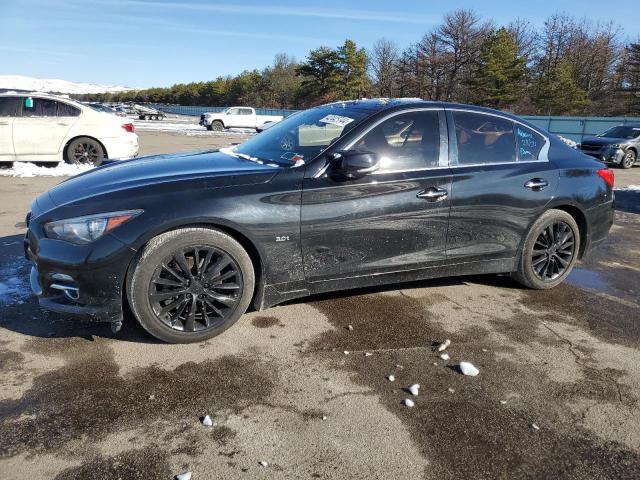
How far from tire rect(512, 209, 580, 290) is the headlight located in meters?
3.33

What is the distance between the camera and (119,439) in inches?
95.7

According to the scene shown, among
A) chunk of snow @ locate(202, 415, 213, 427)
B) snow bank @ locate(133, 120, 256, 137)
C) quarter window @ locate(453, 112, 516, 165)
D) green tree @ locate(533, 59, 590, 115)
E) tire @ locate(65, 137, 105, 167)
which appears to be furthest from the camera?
green tree @ locate(533, 59, 590, 115)

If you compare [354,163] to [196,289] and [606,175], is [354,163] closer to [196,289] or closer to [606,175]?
[196,289]

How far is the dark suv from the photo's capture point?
17.5 m

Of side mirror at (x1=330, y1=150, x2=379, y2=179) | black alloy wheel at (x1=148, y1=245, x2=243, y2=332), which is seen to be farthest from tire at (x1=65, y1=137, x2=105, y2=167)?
side mirror at (x1=330, y1=150, x2=379, y2=179)

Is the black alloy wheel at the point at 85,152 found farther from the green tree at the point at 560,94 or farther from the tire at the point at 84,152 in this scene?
the green tree at the point at 560,94

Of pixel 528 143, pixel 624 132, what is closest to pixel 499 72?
pixel 624 132

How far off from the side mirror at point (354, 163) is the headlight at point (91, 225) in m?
1.38

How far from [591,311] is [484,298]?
2.89ft

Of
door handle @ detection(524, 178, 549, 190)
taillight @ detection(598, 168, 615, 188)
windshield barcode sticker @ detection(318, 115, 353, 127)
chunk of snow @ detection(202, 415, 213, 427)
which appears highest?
windshield barcode sticker @ detection(318, 115, 353, 127)

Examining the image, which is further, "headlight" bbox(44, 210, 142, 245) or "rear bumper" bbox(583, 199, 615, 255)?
"rear bumper" bbox(583, 199, 615, 255)

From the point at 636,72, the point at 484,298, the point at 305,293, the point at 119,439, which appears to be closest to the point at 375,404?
the point at 305,293

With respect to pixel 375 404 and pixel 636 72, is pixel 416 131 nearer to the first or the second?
pixel 375 404

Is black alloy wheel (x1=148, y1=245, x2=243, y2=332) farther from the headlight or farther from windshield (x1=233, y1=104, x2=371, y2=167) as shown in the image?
windshield (x1=233, y1=104, x2=371, y2=167)
